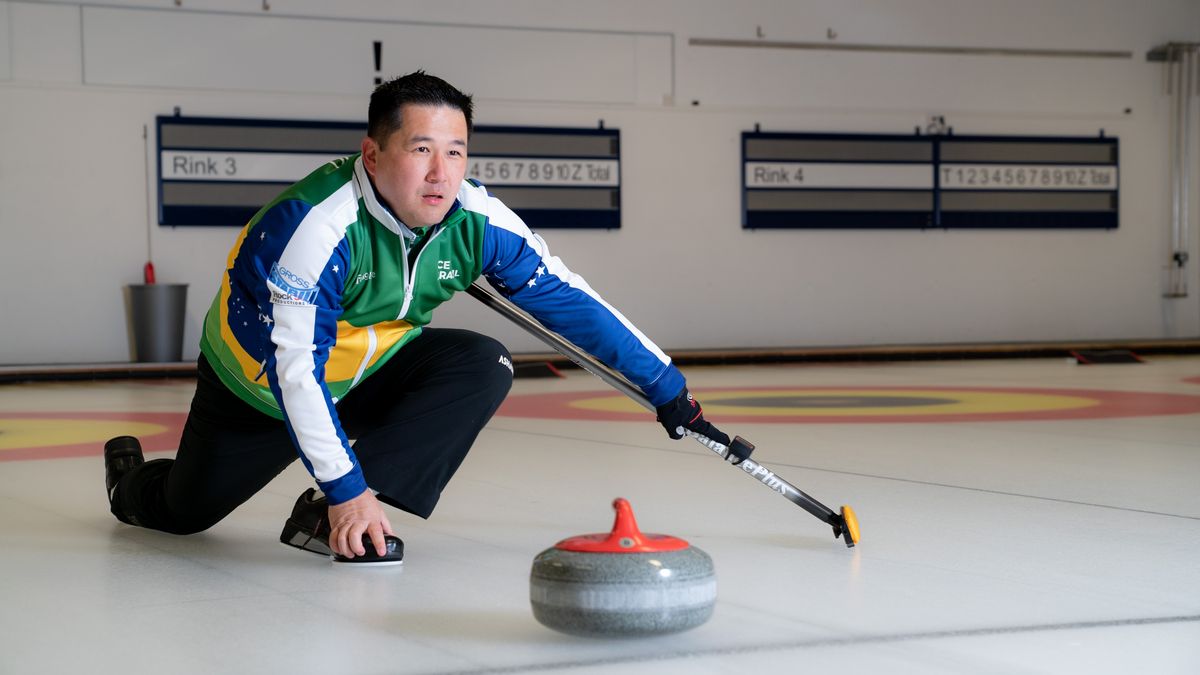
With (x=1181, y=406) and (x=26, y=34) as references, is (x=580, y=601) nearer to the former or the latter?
(x=1181, y=406)

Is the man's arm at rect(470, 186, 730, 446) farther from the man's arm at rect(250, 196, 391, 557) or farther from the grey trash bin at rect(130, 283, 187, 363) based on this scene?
the grey trash bin at rect(130, 283, 187, 363)

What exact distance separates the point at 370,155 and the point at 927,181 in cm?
829

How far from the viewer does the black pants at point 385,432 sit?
236 centimetres

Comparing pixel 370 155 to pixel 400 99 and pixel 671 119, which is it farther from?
pixel 671 119

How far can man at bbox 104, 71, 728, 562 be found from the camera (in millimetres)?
2047

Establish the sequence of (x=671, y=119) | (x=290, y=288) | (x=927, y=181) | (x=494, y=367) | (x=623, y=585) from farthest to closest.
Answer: (x=927, y=181), (x=671, y=119), (x=494, y=367), (x=290, y=288), (x=623, y=585)

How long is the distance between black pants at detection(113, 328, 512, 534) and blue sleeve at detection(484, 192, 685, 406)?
0.67 ft

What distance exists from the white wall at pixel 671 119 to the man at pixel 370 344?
6.18 meters

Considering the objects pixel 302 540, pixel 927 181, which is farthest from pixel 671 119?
pixel 302 540

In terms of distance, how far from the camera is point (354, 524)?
206 cm

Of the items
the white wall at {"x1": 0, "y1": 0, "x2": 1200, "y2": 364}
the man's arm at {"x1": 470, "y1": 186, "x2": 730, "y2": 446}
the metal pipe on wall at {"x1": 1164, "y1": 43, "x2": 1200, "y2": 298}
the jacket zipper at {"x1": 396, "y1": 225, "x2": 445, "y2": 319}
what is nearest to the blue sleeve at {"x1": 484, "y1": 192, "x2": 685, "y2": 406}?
the man's arm at {"x1": 470, "y1": 186, "x2": 730, "y2": 446}

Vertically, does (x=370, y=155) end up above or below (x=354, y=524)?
above

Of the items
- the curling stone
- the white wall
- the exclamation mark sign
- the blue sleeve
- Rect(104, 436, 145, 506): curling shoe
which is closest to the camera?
the curling stone

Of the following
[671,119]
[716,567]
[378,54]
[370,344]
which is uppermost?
[378,54]
